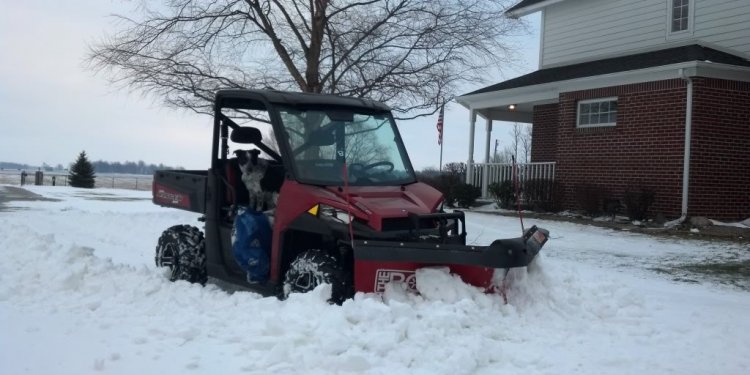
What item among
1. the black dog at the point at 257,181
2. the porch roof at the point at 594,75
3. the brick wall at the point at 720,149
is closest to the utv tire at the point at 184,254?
the black dog at the point at 257,181

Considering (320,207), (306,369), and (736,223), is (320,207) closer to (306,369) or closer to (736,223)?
(306,369)

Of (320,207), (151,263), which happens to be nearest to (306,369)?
(320,207)

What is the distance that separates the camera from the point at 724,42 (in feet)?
50.1

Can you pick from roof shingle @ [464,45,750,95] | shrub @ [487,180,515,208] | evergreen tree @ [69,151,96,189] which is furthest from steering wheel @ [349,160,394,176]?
evergreen tree @ [69,151,96,189]

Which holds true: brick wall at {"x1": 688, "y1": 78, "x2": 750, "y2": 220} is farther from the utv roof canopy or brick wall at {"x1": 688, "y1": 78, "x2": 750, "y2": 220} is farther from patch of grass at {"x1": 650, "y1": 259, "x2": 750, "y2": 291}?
the utv roof canopy

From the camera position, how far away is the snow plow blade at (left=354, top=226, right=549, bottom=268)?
500 centimetres

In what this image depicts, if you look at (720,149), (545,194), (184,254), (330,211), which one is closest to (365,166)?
(330,211)

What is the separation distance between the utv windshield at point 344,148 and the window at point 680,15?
40.2ft

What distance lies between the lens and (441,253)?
16.5 ft

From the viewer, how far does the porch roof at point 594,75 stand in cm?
1375

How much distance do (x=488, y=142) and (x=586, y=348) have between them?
50.8 feet

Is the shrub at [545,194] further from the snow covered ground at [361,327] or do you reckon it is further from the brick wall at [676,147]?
the snow covered ground at [361,327]

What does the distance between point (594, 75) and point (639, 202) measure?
10.6ft

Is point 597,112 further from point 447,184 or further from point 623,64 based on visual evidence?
point 447,184
